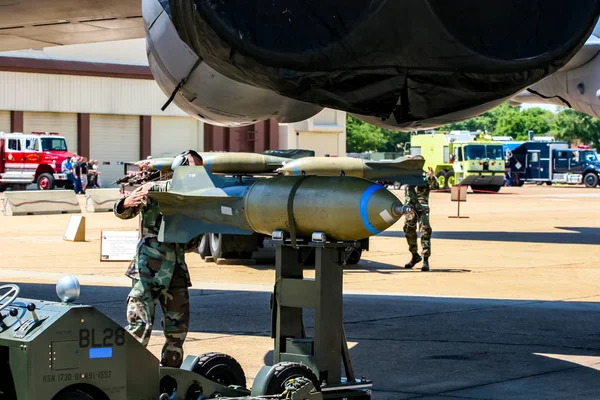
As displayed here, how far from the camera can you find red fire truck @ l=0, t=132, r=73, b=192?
41000 millimetres

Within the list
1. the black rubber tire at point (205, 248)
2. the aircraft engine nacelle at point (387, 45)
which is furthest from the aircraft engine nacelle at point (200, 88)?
the black rubber tire at point (205, 248)

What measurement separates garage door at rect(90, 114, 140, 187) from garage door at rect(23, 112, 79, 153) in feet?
3.32

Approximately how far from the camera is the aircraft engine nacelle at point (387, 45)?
18.3ft

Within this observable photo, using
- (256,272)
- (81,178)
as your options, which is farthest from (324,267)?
(81,178)

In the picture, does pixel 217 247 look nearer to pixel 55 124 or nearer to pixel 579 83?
pixel 579 83

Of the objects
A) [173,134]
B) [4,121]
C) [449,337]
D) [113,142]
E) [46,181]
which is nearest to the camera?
[449,337]

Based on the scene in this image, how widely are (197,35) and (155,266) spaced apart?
238 cm

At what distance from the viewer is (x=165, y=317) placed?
7602 mm

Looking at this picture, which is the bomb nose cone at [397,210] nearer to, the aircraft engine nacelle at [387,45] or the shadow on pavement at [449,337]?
the aircraft engine nacelle at [387,45]

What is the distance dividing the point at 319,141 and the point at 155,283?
26.2m

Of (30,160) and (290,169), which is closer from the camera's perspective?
(290,169)

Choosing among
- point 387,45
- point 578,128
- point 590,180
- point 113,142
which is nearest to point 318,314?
point 387,45

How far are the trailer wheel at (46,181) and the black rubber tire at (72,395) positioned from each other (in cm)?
3617

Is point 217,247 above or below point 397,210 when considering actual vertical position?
below
